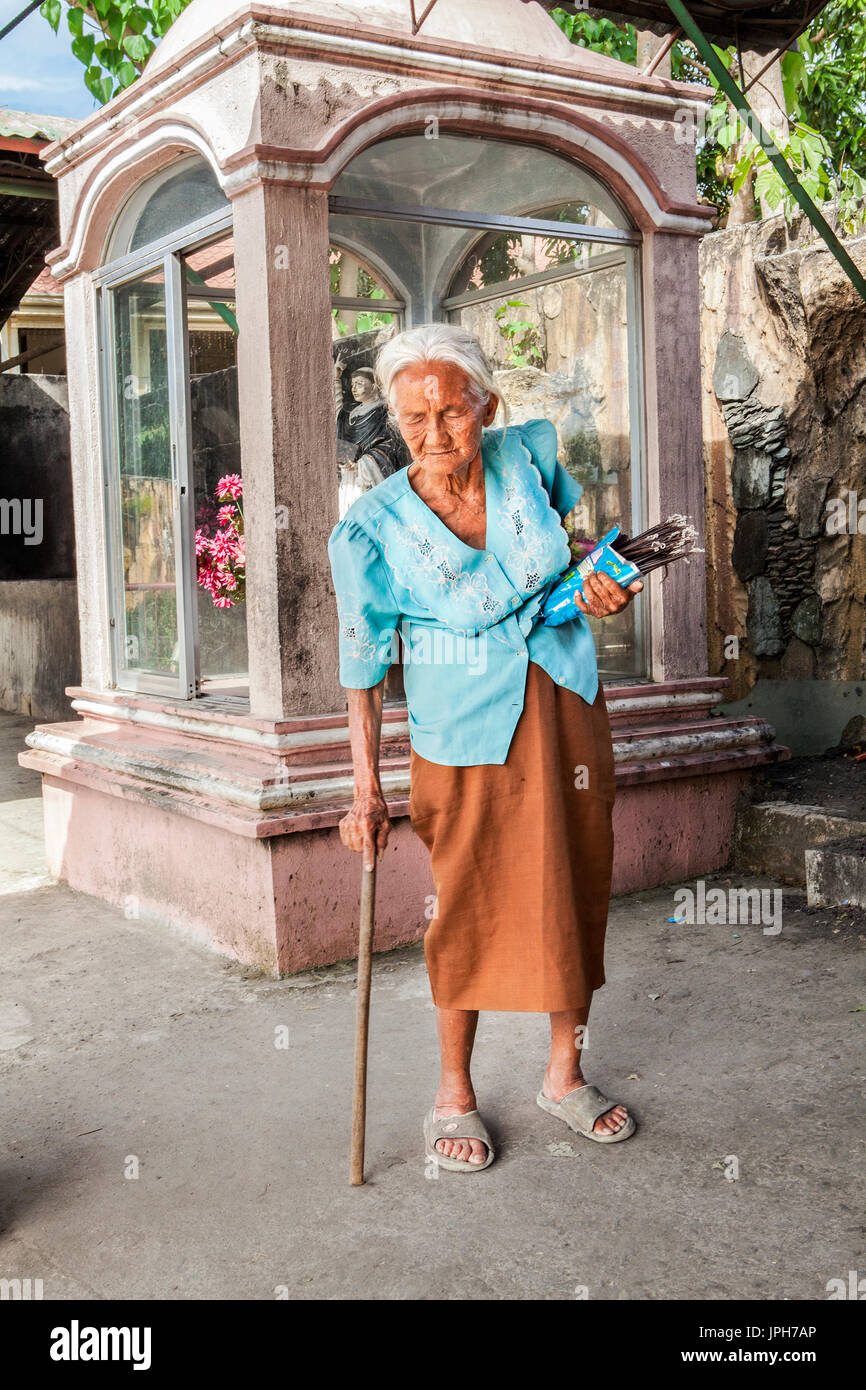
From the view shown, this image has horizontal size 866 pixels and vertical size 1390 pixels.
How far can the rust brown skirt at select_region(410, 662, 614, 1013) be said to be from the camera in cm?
308

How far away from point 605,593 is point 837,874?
2.44 m

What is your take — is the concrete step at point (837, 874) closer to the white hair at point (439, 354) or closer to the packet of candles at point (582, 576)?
the packet of candles at point (582, 576)

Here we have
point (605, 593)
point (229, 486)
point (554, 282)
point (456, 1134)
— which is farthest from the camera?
point (554, 282)

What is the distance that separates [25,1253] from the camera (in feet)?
9.28

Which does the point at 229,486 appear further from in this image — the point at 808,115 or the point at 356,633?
the point at 808,115

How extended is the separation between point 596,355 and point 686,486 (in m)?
0.76

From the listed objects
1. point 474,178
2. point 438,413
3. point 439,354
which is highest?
point 474,178

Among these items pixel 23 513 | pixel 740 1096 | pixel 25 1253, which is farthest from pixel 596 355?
pixel 23 513

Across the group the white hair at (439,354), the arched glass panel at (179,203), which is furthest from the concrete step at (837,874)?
the arched glass panel at (179,203)

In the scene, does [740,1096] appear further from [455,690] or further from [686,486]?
[686,486]

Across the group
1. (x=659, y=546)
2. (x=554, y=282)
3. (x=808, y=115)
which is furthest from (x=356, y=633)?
(x=808, y=115)

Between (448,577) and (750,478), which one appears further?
(750,478)

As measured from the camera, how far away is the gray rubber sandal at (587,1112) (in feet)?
10.5

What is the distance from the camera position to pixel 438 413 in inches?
119
